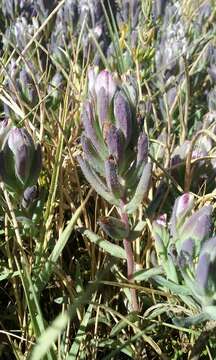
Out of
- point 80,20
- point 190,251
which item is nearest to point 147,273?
point 190,251

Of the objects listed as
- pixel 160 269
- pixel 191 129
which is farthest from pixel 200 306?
pixel 191 129

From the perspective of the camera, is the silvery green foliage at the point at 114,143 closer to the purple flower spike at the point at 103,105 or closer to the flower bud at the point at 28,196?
the purple flower spike at the point at 103,105

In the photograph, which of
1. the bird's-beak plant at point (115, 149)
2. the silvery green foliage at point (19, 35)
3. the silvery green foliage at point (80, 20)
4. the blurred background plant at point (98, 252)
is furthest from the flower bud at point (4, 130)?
the silvery green foliage at point (80, 20)

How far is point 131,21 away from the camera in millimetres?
2627

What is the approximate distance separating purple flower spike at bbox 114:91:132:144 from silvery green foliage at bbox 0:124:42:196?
230 mm

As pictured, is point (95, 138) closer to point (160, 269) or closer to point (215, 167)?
point (160, 269)

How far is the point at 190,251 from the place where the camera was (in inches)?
36.1

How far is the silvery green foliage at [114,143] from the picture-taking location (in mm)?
940

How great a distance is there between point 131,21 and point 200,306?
1.98 meters

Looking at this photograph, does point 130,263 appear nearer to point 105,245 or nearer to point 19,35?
point 105,245

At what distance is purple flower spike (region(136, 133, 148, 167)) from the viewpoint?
0.93 m

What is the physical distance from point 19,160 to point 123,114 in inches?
10.7

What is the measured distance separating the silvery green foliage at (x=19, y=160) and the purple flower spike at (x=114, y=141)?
212mm

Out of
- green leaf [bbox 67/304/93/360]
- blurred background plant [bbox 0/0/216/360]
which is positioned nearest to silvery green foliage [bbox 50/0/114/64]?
blurred background plant [bbox 0/0/216/360]
